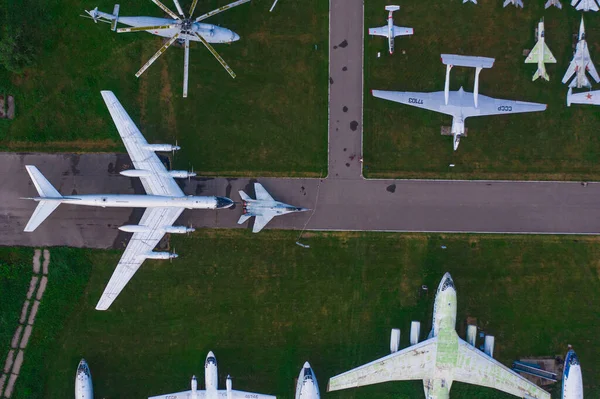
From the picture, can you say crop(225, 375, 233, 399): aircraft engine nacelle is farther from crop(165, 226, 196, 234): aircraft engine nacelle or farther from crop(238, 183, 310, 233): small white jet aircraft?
crop(165, 226, 196, 234): aircraft engine nacelle

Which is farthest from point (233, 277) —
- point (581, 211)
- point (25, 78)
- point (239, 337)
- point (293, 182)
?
point (581, 211)

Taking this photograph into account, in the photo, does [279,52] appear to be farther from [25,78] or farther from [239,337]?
[239,337]

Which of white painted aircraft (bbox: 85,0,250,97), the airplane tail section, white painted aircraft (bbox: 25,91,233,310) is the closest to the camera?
white painted aircraft (bbox: 85,0,250,97)

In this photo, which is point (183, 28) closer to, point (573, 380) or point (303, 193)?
point (303, 193)

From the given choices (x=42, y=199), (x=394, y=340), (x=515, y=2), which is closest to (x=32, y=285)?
Result: (x=42, y=199)

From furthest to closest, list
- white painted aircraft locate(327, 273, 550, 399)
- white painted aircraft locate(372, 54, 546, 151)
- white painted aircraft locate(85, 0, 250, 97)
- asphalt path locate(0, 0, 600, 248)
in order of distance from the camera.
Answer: asphalt path locate(0, 0, 600, 248), white painted aircraft locate(372, 54, 546, 151), white painted aircraft locate(327, 273, 550, 399), white painted aircraft locate(85, 0, 250, 97)

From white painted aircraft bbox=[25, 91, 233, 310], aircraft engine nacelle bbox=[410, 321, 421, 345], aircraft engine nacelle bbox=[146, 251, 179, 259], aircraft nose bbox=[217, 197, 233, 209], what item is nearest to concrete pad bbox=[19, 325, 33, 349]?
white painted aircraft bbox=[25, 91, 233, 310]
